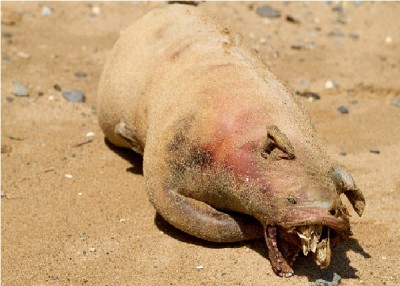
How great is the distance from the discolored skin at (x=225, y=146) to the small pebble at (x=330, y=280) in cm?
20

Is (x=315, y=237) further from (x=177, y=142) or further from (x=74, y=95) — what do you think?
(x=74, y=95)

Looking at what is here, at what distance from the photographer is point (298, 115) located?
15.6ft

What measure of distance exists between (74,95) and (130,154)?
1.42 metres

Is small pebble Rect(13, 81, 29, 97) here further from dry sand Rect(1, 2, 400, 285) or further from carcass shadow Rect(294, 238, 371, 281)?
carcass shadow Rect(294, 238, 371, 281)

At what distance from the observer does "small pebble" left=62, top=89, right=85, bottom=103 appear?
7.50 meters

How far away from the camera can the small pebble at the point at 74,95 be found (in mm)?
7504

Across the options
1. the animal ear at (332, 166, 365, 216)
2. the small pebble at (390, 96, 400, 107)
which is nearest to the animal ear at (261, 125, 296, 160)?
the animal ear at (332, 166, 365, 216)

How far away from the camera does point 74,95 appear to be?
7.56 meters

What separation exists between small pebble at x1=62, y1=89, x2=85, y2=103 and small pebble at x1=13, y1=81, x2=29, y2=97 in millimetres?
398

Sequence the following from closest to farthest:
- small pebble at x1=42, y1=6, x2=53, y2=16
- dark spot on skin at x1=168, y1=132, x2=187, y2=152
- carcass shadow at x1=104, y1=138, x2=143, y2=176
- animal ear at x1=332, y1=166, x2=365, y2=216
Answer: animal ear at x1=332, y1=166, x2=365, y2=216 < dark spot on skin at x1=168, y1=132, x2=187, y2=152 < carcass shadow at x1=104, y1=138, x2=143, y2=176 < small pebble at x1=42, y1=6, x2=53, y2=16

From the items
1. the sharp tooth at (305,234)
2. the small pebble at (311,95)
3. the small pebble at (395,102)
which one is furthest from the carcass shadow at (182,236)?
the small pebble at (395,102)

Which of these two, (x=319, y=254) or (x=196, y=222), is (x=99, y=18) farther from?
(x=319, y=254)

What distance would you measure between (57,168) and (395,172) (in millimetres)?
2879

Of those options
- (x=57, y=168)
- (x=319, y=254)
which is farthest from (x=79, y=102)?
(x=319, y=254)
